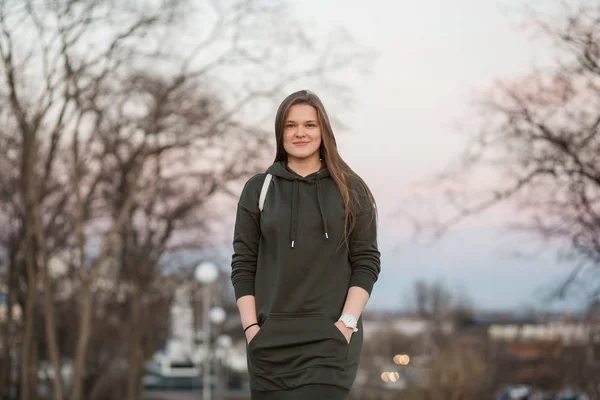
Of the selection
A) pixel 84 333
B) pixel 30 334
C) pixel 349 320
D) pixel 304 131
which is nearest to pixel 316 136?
pixel 304 131

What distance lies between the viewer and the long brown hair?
390 cm

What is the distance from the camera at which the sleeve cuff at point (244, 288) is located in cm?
395

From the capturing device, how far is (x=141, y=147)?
2180cm

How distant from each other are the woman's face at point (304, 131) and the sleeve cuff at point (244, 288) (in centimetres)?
52

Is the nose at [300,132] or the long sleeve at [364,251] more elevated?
the nose at [300,132]

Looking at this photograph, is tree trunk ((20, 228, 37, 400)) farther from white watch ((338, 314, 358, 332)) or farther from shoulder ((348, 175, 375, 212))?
white watch ((338, 314, 358, 332))

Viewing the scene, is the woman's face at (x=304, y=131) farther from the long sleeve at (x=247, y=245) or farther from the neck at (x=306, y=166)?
the long sleeve at (x=247, y=245)

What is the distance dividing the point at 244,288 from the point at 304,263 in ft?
0.93

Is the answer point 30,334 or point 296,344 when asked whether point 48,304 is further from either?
Answer: point 296,344

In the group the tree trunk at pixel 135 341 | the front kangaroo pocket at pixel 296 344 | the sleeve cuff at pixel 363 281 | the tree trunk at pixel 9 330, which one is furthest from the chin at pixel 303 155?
the tree trunk at pixel 135 341

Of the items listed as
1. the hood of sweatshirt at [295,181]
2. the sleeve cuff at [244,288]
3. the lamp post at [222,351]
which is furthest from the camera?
the lamp post at [222,351]

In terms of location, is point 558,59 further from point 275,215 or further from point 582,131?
point 275,215

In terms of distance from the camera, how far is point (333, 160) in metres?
3.98

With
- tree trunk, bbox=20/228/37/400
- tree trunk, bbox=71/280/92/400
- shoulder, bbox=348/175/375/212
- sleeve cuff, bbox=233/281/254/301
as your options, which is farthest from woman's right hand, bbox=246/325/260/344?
tree trunk, bbox=20/228/37/400
